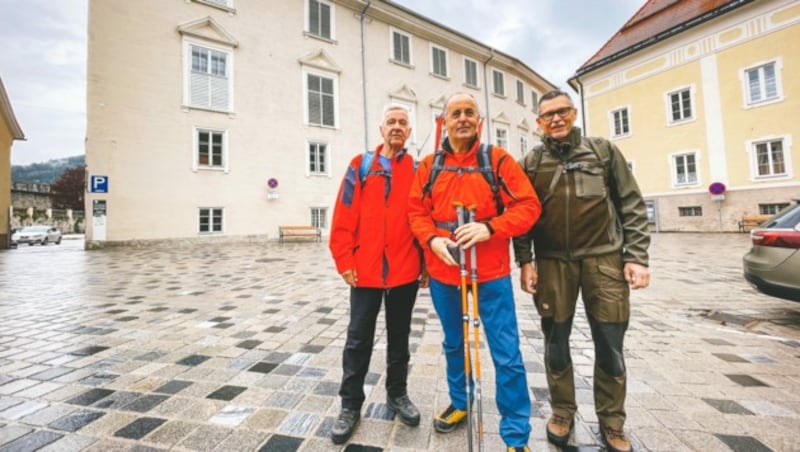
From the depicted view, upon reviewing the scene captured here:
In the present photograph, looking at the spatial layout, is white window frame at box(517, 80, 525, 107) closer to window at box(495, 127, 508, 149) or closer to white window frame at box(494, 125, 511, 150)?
white window frame at box(494, 125, 511, 150)

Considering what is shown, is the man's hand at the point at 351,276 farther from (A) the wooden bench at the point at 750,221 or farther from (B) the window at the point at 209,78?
(A) the wooden bench at the point at 750,221

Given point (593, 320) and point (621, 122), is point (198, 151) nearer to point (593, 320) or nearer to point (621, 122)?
point (593, 320)

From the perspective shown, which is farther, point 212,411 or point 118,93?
point 118,93

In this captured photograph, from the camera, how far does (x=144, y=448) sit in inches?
74.4

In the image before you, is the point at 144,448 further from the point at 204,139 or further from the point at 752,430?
the point at 204,139

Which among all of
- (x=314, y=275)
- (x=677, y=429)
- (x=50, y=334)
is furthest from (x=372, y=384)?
(x=314, y=275)

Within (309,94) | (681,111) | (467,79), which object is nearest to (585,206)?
(309,94)

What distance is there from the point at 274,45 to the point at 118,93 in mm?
6494

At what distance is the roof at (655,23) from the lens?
16.1 metres

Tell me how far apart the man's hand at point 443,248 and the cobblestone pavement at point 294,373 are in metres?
1.04

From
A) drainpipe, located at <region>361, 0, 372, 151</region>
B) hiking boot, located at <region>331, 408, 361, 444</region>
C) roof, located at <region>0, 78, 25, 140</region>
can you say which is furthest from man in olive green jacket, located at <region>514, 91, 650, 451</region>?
roof, located at <region>0, 78, 25, 140</region>

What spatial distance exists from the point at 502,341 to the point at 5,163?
93.3 feet

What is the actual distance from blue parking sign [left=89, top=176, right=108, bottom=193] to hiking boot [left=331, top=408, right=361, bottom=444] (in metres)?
14.5

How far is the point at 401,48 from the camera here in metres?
19.6
